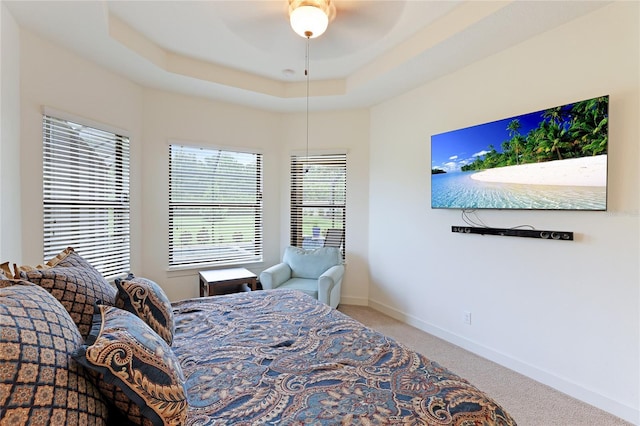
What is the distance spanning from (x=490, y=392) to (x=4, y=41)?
4197mm

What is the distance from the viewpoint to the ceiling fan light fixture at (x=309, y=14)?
1.76m

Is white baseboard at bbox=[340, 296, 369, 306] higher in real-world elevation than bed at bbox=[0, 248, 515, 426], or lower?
lower

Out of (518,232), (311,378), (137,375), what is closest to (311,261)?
(518,232)

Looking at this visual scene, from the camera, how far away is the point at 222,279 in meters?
3.51

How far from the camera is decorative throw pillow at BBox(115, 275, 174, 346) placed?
145cm

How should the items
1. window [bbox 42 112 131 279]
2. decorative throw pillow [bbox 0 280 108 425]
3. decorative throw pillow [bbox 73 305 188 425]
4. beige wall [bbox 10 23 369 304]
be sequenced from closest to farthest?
1. decorative throw pillow [bbox 0 280 108 425]
2. decorative throw pillow [bbox 73 305 188 425]
3. beige wall [bbox 10 23 369 304]
4. window [bbox 42 112 131 279]

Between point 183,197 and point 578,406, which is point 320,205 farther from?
point 578,406

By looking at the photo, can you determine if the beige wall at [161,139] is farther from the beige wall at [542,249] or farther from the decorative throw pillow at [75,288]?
the decorative throw pillow at [75,288]

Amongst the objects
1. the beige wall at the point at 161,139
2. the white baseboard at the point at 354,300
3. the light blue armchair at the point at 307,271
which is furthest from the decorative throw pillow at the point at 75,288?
the white baseboard at the point at 354,300

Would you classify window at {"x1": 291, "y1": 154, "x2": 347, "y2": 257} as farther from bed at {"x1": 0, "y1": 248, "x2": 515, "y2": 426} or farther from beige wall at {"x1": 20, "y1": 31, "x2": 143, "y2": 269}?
bed at {"x1": 0, "y1": 248, "x2": 515, "y2": 426}

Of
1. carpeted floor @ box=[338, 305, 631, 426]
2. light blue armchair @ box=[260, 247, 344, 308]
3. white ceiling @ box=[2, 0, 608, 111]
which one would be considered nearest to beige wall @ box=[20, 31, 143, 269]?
white ceiling @ box=[2, 0, 608, 111]

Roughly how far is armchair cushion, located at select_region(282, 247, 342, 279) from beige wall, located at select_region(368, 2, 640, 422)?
2.90ft

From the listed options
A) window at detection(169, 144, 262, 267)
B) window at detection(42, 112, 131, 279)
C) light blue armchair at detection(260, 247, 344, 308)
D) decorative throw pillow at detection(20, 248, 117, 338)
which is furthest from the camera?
window at detection(169, 144, 262, 267)

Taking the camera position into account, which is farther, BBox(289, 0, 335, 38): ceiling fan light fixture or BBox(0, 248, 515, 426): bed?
BBox(289, 0, 335, 38): ceiling fan light fixture
